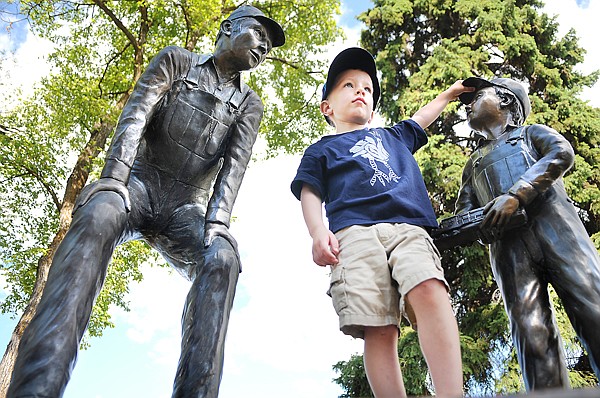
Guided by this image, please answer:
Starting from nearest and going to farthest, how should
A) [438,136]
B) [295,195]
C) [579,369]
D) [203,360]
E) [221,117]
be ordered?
[203,360], [295,195], [221,117], [579,369], [438,136]

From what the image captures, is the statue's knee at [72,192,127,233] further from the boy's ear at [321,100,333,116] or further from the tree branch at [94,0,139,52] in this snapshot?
the tree branch at [94,0,139,52]

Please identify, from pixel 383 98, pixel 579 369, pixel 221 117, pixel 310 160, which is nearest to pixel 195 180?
pixel 221 117

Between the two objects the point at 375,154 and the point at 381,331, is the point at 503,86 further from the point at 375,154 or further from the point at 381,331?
the point at 381,331

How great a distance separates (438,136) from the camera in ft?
35.1

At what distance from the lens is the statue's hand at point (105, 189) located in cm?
258

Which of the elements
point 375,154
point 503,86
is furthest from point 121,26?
point 375,154

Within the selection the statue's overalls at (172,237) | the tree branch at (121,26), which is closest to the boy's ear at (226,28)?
the statue's overalls at (172,237)

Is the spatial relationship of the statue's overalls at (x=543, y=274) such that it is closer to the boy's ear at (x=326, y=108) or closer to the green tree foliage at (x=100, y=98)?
the boy's ear at (x=326, y=108)

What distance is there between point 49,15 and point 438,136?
896 cm

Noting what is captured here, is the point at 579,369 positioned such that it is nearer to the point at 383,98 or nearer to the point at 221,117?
the point at 383,98

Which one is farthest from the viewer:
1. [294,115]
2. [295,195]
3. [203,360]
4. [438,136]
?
[294,115]

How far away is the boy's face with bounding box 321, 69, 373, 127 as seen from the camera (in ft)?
10.5

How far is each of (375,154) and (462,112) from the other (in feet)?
29.6

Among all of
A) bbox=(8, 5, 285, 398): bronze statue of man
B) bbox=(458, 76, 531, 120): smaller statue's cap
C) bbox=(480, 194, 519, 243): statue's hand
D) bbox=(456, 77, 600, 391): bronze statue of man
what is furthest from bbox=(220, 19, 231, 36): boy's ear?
bbox=(480, 194, 519, 243): statue's hand
